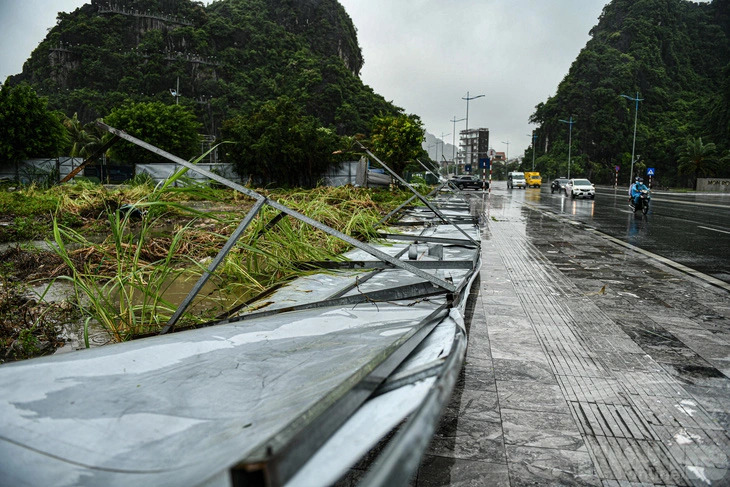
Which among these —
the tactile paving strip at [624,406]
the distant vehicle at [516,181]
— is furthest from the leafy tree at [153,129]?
the tactile paving strip at [624,406]

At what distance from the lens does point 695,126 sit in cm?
6091

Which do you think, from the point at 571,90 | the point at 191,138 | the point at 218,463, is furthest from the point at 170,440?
the point at 571,90

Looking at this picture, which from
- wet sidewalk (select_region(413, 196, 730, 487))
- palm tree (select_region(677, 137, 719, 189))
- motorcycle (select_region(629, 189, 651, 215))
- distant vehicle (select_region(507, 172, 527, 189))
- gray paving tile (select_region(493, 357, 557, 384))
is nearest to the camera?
wet sidewalk (select_region(413, 196, 730, 487))

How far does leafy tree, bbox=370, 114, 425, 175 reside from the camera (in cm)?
2673

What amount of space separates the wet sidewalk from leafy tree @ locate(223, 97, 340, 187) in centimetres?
2081

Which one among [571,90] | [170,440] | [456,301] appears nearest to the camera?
[170,440]

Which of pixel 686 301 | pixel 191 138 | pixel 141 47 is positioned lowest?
pixel 686 301

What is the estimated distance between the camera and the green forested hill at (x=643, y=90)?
6225cm

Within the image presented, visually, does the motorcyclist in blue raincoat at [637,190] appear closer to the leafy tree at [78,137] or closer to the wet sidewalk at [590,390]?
the wet sidewalk at [590,390]

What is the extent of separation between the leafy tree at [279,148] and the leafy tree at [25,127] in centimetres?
926

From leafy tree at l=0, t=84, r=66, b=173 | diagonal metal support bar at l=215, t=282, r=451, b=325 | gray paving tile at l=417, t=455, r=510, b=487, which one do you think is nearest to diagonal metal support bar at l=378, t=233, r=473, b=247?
diagonal metal support bar at l=215, t=282, r=451, b=325

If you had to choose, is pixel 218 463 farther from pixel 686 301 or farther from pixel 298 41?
pixel 298 41

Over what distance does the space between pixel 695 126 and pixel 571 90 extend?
22.2 meters

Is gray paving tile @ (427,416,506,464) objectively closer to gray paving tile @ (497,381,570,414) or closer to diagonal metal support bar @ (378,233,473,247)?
gray paving tile @ (497,381,570,414)
